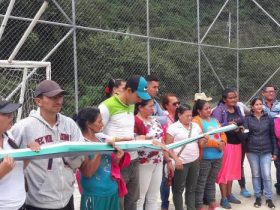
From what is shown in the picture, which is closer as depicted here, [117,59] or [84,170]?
[84,170]

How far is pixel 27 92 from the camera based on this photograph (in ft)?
21.0

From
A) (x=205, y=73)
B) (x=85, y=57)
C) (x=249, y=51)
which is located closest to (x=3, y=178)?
(x=85, y=57)

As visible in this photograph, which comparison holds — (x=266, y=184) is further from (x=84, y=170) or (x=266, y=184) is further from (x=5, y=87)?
(x=5, y=87)

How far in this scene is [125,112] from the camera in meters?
4.36

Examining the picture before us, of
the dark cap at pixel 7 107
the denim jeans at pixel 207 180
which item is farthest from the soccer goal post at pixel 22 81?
the dark cap at pixel 7 107

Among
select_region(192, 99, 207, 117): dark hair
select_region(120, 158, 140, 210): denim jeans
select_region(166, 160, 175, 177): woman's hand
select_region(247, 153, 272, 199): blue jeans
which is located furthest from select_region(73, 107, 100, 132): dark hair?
select_region(247, 153, 272, 199): blue jeans

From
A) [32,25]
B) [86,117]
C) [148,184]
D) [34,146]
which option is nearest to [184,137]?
[148,184]

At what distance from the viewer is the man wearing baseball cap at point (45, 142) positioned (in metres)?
3.14

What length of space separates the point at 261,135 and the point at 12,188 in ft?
13.6

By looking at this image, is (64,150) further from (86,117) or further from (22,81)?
(22,81)

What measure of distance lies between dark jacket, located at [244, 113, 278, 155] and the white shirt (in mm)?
4036

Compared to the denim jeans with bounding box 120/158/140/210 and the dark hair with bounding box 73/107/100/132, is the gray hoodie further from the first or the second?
the denim jeans with bounding box 120/158/140/210

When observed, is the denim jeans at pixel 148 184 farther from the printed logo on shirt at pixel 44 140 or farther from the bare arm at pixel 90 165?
the printed logo on shirt at pixel 44 140

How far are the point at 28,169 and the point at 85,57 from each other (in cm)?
554
